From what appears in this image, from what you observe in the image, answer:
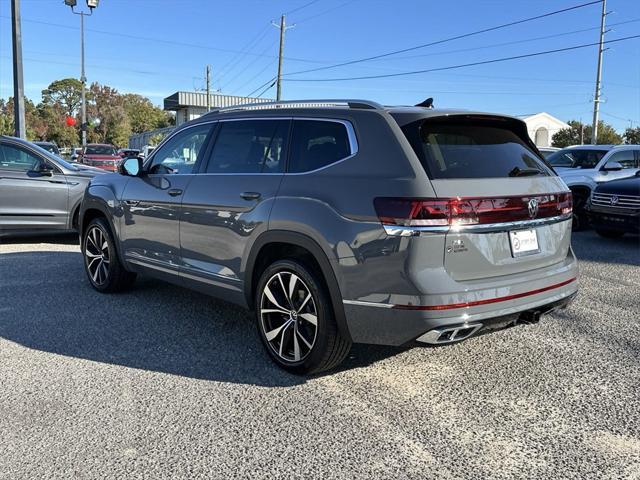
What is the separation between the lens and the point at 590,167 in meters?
11.3

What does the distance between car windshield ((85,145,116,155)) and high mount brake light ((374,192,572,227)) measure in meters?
29.9

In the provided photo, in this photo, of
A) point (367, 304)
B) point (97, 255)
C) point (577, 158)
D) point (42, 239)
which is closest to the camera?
point (367, 304)

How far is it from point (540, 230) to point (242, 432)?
219 cm

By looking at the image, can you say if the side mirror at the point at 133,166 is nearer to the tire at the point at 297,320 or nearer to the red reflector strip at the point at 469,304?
the tire at the point at 297,320

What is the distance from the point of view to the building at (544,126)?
7169 cm

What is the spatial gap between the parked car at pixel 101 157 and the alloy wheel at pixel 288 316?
81.6ft

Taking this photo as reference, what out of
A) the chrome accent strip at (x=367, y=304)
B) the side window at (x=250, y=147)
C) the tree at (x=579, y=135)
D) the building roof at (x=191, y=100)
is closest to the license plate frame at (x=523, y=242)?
the chrome accent strip at (x=367, y=304)

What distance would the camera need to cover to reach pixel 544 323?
4938 mm

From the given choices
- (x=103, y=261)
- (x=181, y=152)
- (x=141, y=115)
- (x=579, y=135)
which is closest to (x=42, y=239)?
(x=103, y=261)

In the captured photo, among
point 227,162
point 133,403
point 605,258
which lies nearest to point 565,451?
point 133,403

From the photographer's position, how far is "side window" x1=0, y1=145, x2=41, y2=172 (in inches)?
341

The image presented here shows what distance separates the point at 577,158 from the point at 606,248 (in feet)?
10.9

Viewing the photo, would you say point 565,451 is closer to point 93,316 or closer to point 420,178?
point 420,178

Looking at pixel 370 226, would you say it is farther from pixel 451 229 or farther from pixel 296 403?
pixel 296 403
